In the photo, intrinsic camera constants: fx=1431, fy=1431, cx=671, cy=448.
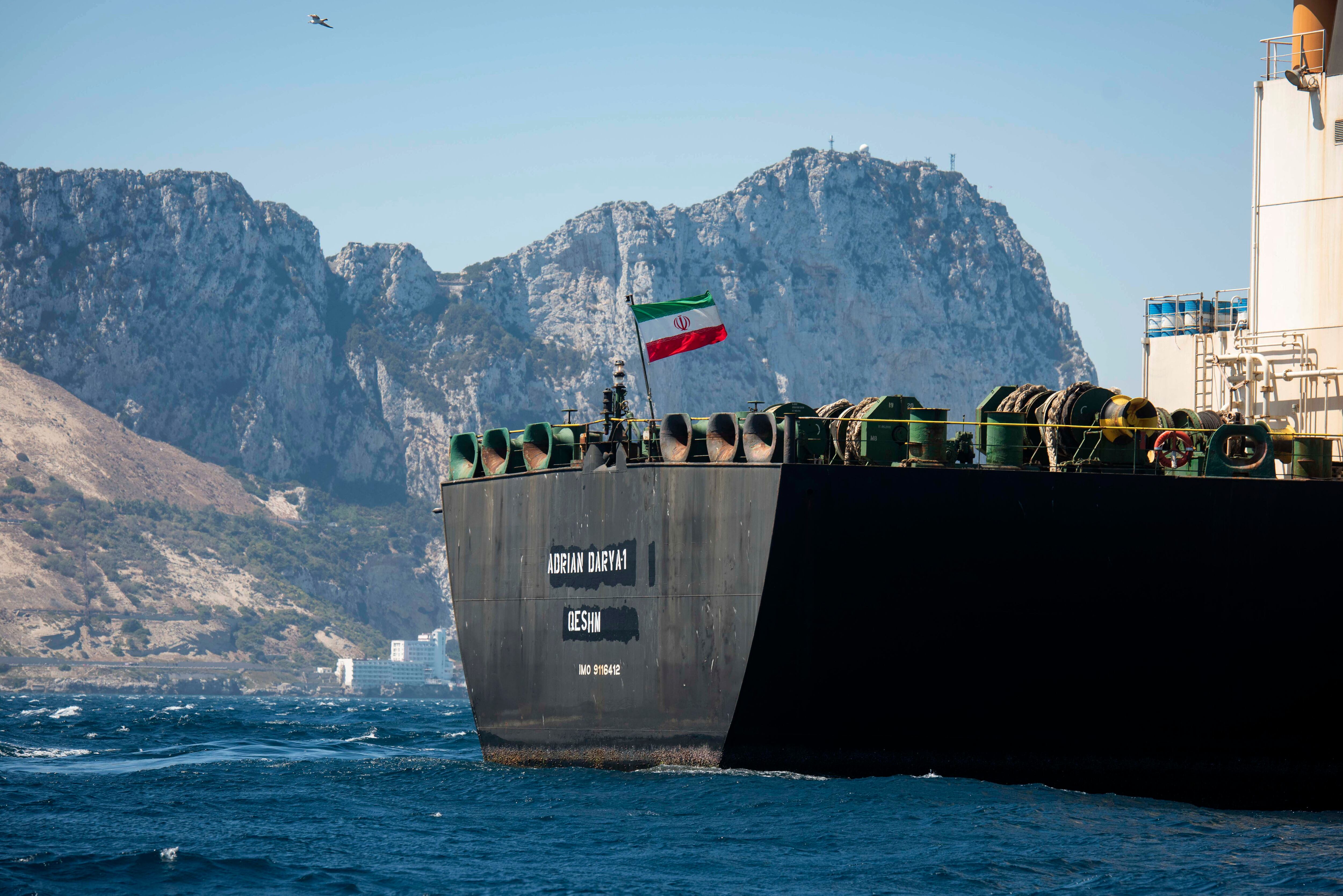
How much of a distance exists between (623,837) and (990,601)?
781 cm

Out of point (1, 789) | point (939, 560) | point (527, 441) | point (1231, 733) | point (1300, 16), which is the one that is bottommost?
point (1, 789)

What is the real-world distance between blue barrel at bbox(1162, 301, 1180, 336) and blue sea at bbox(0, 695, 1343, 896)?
13109mm

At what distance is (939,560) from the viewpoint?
25109mm

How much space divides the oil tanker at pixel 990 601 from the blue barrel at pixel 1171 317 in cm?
721

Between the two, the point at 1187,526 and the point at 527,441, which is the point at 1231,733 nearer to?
the point at 1187,526

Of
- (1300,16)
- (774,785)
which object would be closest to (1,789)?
(774,785)

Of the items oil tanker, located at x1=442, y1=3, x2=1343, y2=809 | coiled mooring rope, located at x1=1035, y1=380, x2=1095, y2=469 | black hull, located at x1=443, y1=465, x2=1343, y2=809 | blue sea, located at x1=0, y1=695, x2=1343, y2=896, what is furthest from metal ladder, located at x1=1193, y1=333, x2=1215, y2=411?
blue sea, located at x1=0, y1=695, x2=1343, y2=896

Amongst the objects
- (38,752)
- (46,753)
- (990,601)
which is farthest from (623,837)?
(38,752)

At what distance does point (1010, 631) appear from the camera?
25219 mm

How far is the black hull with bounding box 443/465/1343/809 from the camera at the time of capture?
25062 millimetres

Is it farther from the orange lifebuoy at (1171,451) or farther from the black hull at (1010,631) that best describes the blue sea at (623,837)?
the orange lifebuoy at (1171,451)

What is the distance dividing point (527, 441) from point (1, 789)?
12.6 metres

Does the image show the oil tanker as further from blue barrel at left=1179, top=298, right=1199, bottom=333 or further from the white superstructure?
blue barrel at left=1179, top=298, right=1199, bottom=333

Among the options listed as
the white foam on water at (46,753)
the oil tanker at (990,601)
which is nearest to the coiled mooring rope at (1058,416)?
the oil tanker at (990,601)
